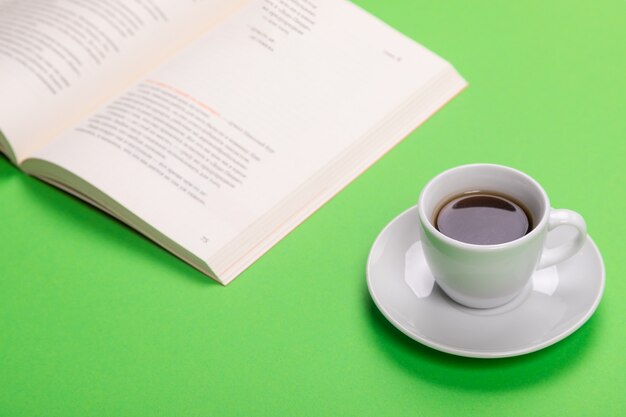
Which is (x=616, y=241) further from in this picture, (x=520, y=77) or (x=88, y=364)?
(x=88, y=364)

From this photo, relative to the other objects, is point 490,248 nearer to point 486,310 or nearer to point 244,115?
point 486,310

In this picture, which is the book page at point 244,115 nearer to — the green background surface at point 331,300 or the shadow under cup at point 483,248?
the green background surface at point 331,300

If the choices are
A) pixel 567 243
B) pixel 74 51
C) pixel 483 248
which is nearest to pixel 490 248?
pixel 483 248

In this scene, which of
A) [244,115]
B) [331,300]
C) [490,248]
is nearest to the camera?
[490,248]

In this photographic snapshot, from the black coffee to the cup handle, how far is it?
0.02m

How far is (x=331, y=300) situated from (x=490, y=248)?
209 millimetres

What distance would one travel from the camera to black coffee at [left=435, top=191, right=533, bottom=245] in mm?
787

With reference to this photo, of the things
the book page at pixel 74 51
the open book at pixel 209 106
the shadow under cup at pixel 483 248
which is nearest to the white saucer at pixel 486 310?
the shadow under cup at pixel 483 248

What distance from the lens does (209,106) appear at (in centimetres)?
105

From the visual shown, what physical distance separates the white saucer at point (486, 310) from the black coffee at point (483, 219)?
2.6 inches

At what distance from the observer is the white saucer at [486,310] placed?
77 cm

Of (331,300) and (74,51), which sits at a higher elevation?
(74,51)

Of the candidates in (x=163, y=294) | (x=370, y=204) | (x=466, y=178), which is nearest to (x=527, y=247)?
(x=466, y=178)

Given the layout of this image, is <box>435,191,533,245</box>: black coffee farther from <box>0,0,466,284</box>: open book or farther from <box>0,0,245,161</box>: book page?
<box>0,0,245,161</box>: book page
